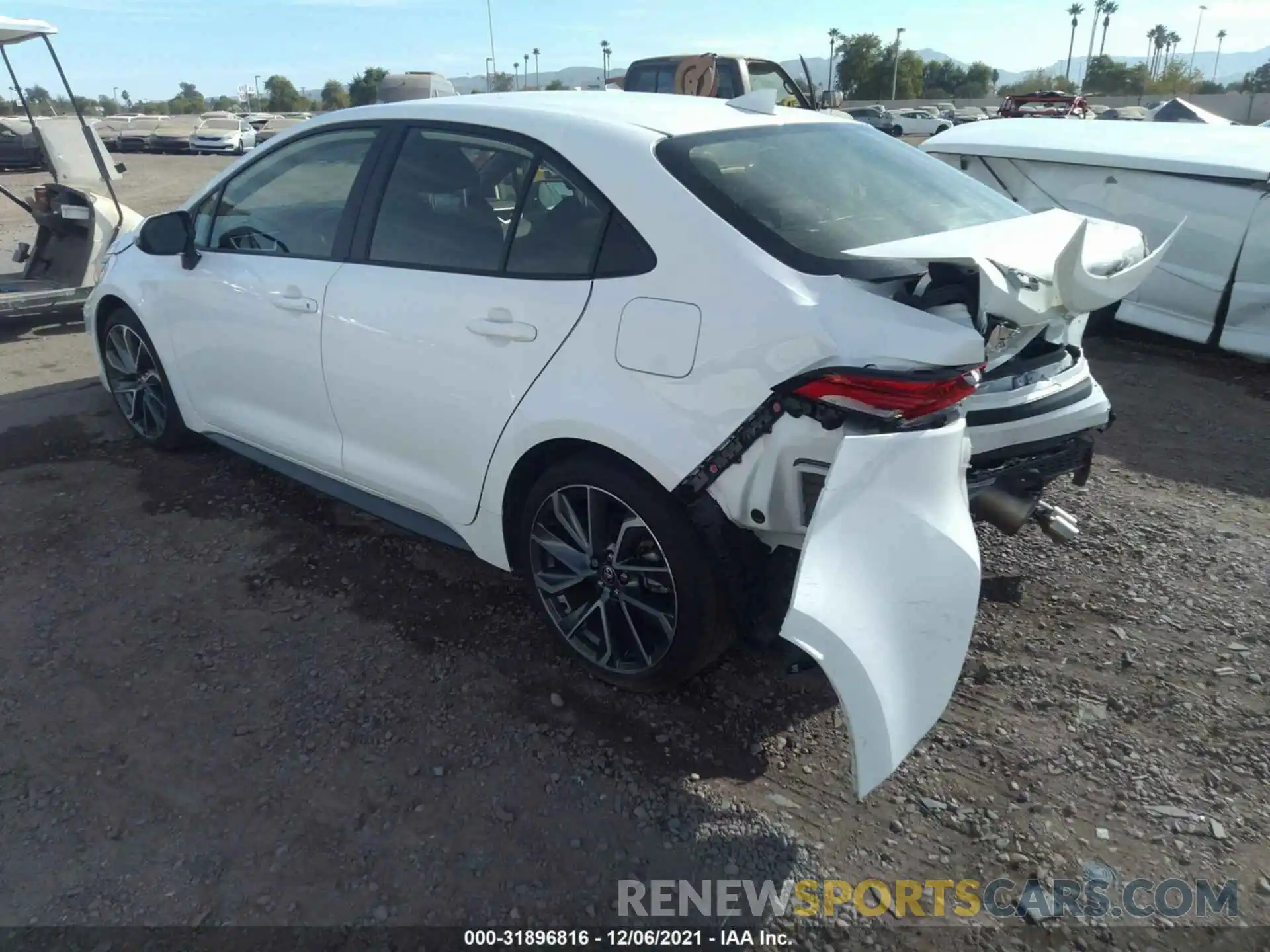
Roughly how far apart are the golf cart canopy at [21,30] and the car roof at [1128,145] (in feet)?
21.5

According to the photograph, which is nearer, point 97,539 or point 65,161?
point 97,539

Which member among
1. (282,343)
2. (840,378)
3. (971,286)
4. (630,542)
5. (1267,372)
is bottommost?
(1267,372)

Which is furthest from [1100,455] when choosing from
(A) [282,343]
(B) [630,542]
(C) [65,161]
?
(C) [65,161]

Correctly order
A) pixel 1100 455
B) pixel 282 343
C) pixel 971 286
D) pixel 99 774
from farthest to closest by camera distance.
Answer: pixel 1100 455 < pixel 282 343 < pixel 99 774 < pixel 971 286

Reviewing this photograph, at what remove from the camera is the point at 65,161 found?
25.5ft

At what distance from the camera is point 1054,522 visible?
322cm

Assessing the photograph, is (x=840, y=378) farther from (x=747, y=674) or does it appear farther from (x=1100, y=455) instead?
(x=1100, y=455)

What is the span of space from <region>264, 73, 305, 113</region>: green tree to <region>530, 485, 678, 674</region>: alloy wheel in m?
82.5

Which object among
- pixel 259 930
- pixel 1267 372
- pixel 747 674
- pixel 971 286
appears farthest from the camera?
pixel 1267 372

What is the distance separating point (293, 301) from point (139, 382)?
175cm

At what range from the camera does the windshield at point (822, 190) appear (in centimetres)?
260

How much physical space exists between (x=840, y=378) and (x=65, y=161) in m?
7.95

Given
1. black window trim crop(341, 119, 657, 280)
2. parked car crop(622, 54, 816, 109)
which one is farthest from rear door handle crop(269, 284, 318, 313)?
parked car crop(622, 54, 816, 109)

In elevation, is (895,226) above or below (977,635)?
above
